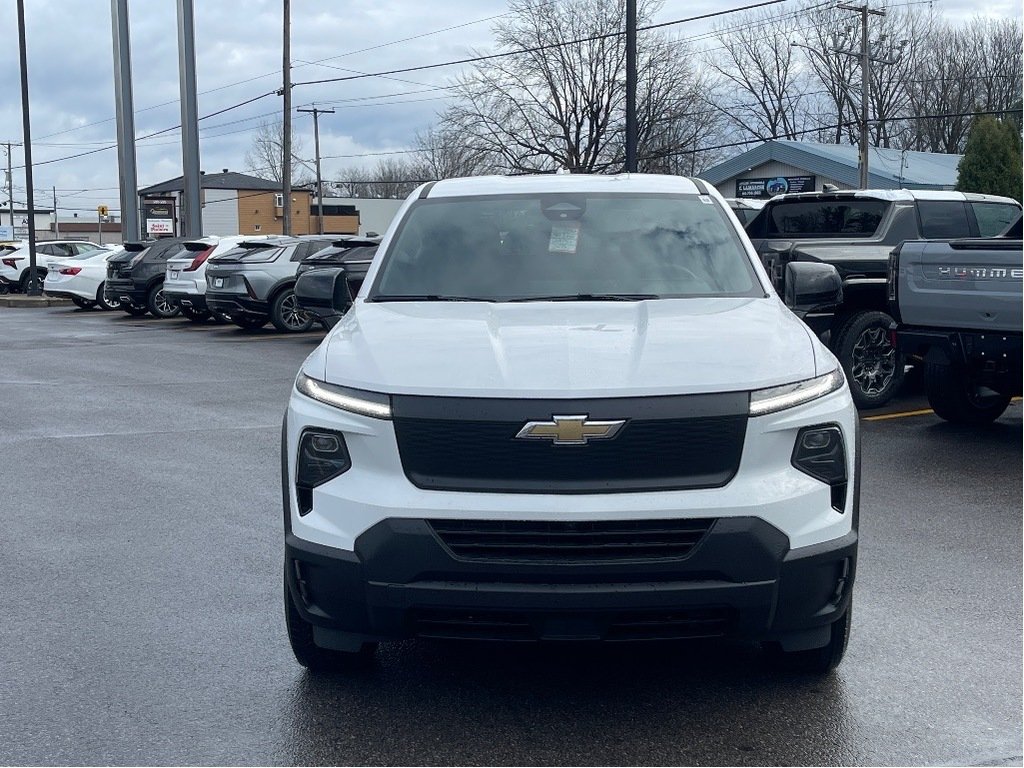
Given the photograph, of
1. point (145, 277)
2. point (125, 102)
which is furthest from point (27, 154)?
point (145, 277)

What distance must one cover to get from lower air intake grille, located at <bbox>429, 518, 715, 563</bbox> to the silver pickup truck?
558cm

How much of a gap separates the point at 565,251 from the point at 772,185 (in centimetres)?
Result: 4216

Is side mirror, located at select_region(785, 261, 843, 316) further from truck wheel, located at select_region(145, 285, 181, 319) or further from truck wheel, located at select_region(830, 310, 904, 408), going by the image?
truck wheel, located at select_region(145, 285, 181, 319)

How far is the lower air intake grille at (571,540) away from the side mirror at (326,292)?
2345 mm

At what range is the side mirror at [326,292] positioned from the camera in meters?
5.88

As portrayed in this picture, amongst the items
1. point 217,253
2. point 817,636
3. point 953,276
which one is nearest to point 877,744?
point 817,636

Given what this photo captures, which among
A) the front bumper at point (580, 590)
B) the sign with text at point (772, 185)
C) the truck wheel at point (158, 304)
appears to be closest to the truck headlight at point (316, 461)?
the front bumper at point (580, 590)

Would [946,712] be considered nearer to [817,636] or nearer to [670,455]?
[817,636]

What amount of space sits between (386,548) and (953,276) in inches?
248

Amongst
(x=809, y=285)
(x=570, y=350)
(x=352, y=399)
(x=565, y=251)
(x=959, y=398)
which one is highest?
(x=565, y=251)

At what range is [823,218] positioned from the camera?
11.9 meters

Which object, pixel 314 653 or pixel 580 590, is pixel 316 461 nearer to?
pixel 314 653

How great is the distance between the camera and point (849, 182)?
44.9m

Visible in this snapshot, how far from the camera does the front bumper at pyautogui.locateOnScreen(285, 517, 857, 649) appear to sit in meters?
3.68
